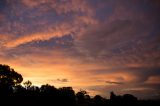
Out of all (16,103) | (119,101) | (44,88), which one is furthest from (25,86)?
(119,101)

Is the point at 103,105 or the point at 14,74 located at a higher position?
the point at 14,74

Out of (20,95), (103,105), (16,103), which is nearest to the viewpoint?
(16,103)

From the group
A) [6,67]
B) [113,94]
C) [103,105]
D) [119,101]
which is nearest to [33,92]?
[6,67]

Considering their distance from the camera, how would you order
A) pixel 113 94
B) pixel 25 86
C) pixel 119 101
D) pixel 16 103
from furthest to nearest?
1. pixel 113 94
2. pixel 119 101
3. pixel 25 86
4. pixel 16 103

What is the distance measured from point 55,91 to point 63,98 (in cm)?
401

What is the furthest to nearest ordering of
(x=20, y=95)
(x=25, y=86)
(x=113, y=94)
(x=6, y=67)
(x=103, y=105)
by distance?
(x=113, y=94), (x=103, y=105), (x=25, y=86), (x=6, y=67), (x=20, y=95)

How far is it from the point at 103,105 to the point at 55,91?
42143mm

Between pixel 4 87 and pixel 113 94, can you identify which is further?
pixel 113 94

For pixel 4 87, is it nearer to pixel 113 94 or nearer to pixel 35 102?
pixel 35 102

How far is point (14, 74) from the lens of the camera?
8450 cm

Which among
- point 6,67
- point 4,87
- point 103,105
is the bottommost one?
point 103,105

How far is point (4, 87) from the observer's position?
73.9 meters

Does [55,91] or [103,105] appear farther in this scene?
[103,105]

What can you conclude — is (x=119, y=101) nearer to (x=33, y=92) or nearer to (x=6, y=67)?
(x=33, y=92)
